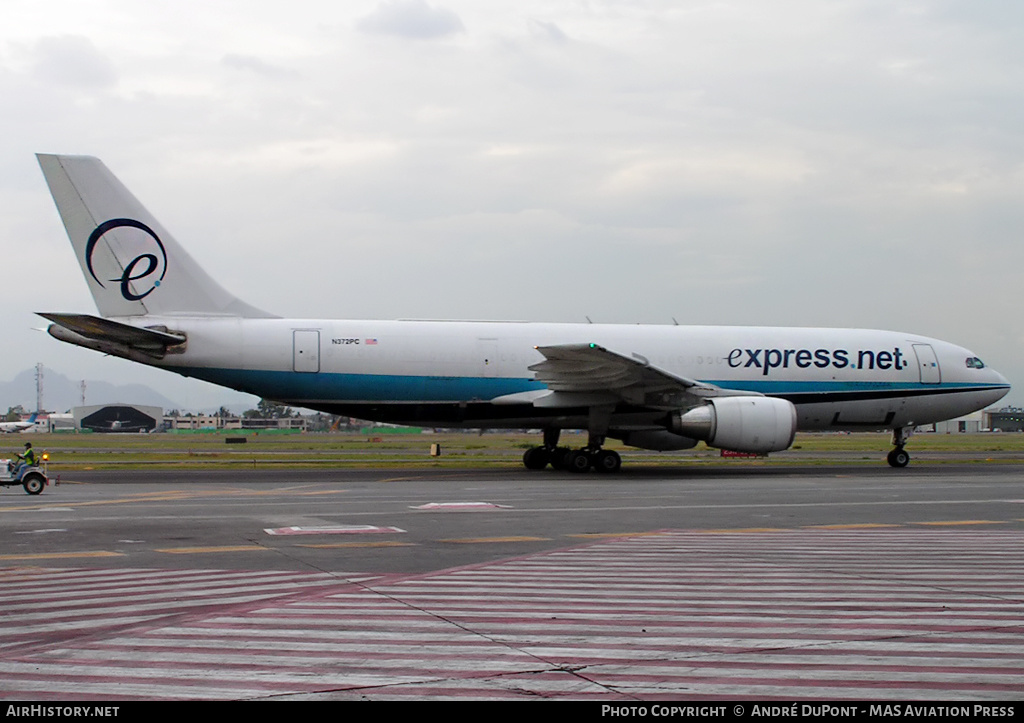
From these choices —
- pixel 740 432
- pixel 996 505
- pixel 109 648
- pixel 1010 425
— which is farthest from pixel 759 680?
pixel 1010 425

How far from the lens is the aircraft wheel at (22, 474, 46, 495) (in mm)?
22328

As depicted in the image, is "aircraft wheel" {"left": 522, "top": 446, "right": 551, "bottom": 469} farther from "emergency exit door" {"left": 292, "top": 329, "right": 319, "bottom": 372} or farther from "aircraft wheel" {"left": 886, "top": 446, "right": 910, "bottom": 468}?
"aircraft wheel" {"left": 886, "top": 446, "right": 910, "bottom": 468}

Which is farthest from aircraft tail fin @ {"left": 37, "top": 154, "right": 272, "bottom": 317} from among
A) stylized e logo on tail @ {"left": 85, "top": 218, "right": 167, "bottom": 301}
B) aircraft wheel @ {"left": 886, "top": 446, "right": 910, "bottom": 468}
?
aircraft wheel @ {"left": 886, "top": 446, "right": 910, "bottom": 468}

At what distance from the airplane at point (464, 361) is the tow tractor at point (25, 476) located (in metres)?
4.06

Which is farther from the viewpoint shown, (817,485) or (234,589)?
(817,485)

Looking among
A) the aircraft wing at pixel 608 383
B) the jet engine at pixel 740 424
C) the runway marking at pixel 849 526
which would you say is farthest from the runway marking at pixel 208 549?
the jet engine at pixel 740 424

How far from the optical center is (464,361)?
2873 centimetres

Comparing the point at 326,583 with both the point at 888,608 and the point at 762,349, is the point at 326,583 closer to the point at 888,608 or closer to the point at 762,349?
the point at 888,608

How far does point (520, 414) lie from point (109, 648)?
22.5 meters

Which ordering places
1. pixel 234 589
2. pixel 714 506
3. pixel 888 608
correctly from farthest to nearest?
pixel 714 506
pixel 234 589
pixel 888 608

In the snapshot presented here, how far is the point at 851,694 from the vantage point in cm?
571

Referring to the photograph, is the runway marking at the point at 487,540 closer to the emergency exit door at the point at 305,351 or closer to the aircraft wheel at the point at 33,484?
the aircraft wheel at the point at 33,484

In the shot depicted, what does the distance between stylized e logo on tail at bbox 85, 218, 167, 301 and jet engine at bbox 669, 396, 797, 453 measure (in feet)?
48.1

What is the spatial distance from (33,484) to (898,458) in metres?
25.1
